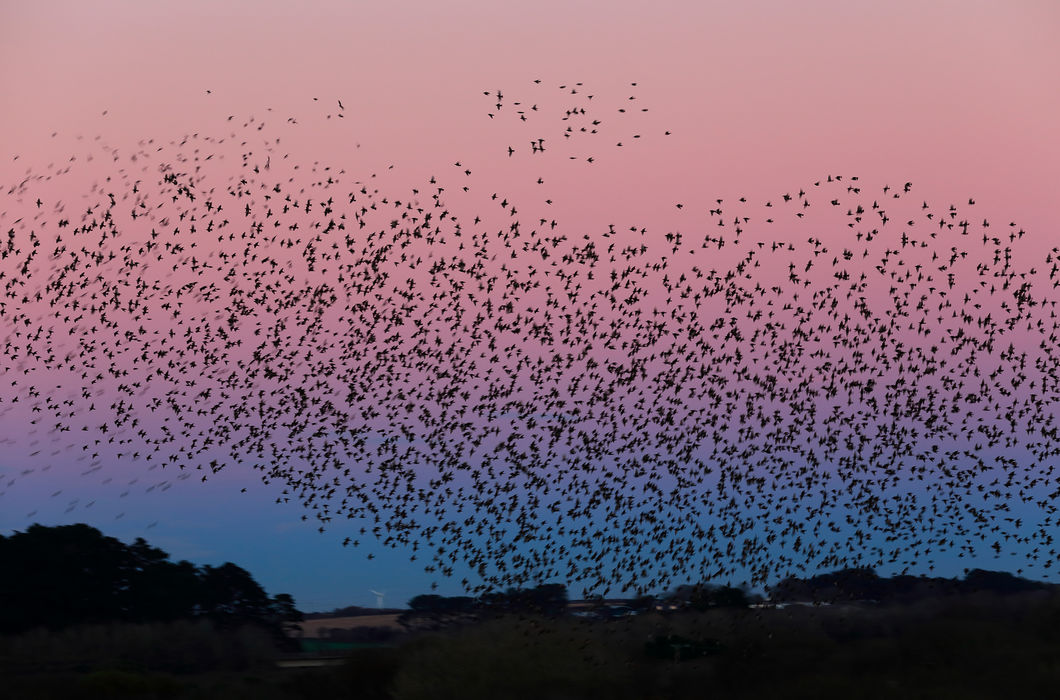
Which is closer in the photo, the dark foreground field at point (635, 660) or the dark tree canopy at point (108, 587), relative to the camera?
the dark foreground field at point (635, 660)

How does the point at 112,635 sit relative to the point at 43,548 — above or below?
below

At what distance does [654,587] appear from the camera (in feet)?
119

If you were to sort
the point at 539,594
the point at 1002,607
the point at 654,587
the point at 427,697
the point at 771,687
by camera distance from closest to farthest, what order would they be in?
the point at 654,587
the point at 427,697
the point at 771,687
the point at 1002,607
the point at 539,594

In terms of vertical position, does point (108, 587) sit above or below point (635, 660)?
above

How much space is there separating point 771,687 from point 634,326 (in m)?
14.3

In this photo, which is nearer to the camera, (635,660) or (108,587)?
(635,660)

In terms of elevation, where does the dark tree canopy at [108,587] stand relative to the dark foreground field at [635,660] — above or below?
above

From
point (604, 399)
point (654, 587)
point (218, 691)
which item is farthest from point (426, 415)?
point (218, 691)

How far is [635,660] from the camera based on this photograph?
Result: 43.9 meters

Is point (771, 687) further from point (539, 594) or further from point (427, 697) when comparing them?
point (539, 594)

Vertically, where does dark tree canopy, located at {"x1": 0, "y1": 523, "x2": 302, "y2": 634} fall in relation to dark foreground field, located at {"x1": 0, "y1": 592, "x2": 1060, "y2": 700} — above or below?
above

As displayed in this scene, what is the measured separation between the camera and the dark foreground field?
133 ft

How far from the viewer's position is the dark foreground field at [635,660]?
133 ft

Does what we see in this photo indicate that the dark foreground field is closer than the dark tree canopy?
Yes
